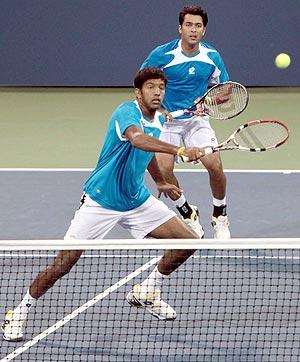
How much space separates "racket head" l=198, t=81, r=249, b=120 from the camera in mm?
9797

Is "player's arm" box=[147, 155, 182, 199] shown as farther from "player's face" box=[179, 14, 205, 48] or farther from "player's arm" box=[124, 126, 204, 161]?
"player's face" box=[179, 14, 205, 48]

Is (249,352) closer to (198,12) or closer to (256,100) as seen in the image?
(198,12)

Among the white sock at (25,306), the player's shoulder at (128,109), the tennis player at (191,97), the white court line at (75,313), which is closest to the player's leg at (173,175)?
the tennis player at (191,97)

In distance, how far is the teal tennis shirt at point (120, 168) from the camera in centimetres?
766

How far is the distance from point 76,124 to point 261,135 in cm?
751

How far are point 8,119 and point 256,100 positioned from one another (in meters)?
3.82

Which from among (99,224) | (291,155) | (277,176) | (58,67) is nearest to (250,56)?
(58,67)

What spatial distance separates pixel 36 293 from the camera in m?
7.63

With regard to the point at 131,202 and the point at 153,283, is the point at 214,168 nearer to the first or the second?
the point at 153,283

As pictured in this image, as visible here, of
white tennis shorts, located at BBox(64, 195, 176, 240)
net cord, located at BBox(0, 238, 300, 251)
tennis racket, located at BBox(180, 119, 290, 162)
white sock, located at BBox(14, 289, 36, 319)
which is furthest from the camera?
tennis racket, located at BBox(180, 119, 290, 162)

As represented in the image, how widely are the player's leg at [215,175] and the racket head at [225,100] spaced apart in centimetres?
41

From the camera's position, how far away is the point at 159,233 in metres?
7.94

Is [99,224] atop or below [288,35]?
atop

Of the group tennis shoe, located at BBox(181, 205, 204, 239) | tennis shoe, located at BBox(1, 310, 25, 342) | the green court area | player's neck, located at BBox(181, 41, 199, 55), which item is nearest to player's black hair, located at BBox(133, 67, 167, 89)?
tennis shoe, located at BBox(1, 310, 25, 342)
